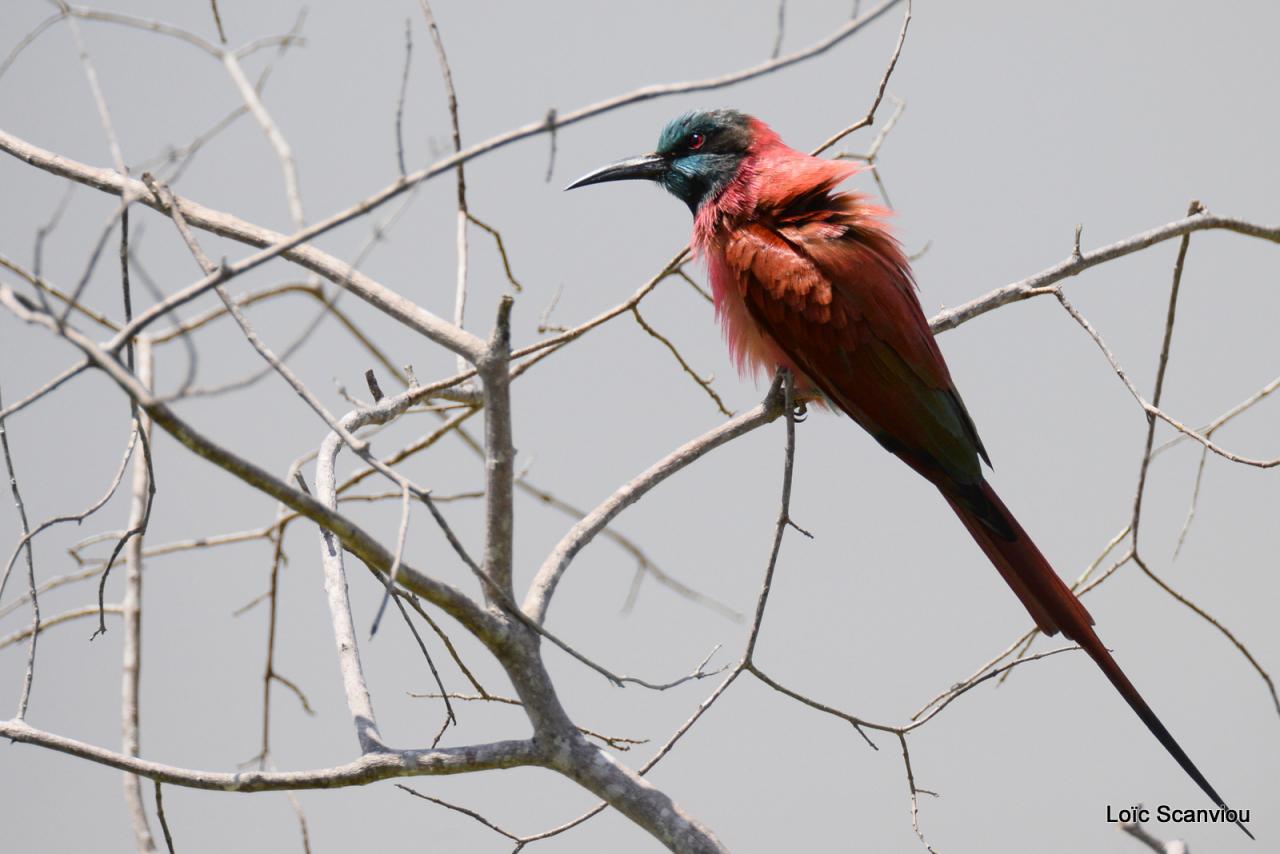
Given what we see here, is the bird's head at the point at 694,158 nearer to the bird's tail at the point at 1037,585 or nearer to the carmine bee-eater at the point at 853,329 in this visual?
the carmine bee-eater at the point at 853,329

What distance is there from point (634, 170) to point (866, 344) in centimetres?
97

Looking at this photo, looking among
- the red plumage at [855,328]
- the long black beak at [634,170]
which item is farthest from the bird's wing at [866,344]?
the long black beak at [634,170]

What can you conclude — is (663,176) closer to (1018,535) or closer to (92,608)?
(1018,535)

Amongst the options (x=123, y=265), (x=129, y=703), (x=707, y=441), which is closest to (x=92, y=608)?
(x=129, y=703)

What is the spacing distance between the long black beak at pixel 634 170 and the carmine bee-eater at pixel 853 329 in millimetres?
330

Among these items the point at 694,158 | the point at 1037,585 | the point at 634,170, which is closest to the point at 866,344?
the point at 1037,585

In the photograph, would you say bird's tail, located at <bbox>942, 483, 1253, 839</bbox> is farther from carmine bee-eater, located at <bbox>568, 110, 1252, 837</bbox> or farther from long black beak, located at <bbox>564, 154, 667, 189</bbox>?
long black beak, located at <bbox>564, 154, 667, 189</bbox>

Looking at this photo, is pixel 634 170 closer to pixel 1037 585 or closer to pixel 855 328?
pixel 855 328

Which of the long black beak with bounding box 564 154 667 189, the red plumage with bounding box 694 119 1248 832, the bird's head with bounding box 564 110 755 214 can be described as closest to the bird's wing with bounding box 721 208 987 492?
the red plumage with bounding box 694 119 1248 832

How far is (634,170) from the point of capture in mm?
3168

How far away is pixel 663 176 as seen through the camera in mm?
3143

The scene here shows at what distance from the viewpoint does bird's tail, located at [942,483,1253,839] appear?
6.64 feet

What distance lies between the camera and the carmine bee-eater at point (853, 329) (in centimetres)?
238

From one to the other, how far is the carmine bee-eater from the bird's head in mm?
169
